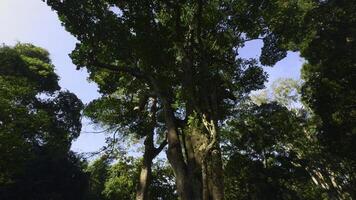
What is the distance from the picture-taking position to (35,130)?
74.4 feet

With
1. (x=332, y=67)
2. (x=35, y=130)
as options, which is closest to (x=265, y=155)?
(x=332, y=67)

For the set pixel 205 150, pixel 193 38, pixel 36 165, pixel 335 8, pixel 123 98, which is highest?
pixel 335 8

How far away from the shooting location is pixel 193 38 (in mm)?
13188

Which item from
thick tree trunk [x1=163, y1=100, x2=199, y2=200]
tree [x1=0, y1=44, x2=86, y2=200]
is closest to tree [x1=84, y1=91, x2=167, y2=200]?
tree [x1=0, y1=44, x2=86, y2=200]

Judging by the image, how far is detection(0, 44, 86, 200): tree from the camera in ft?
67.8

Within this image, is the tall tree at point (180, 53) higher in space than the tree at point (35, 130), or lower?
lower

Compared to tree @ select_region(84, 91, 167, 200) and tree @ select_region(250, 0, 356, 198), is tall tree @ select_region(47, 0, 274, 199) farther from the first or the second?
tree @ select_region(250, 0, 356, 198)

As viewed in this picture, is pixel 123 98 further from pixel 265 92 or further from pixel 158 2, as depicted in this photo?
pixel 265 92

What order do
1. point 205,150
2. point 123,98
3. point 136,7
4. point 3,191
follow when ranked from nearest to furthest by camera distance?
point 205,150 < point 136,7 < point 123,98 < point 3,191

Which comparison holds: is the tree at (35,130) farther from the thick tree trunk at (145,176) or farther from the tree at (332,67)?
the tree at (332,67)

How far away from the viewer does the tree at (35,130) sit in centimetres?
2067

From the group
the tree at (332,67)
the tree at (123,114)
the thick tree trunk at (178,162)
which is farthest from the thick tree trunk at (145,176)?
the tree at (332,67)

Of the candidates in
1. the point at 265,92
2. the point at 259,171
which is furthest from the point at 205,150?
the point at 265,92

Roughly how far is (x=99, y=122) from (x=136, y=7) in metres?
8.80
